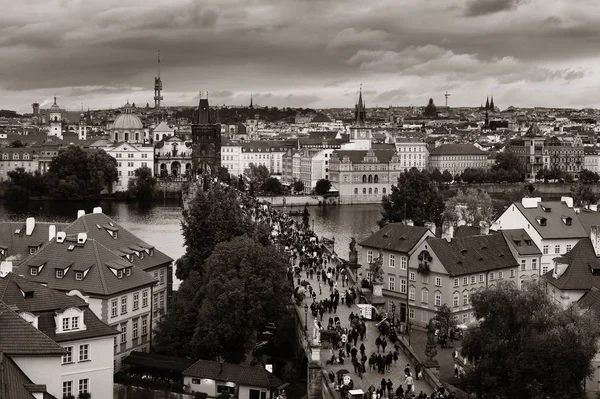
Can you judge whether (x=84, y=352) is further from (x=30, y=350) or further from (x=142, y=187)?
(x=142, y=187)

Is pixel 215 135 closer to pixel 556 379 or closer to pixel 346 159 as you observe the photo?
pixel 346 159

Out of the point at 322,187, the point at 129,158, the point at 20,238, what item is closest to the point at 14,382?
the point at 20,238

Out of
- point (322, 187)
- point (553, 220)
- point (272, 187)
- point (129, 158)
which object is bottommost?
point (272, 187)

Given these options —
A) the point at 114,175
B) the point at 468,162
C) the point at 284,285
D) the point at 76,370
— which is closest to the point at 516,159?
the point at 468,162

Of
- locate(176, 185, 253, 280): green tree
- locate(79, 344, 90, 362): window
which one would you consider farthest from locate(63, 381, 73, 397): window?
locate(176, 185, 253, 280): green tree

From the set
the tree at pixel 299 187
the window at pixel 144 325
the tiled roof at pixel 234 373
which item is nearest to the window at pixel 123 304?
the window at pixel 144 325

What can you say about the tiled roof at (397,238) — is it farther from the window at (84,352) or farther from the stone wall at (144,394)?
the window at (84,352)

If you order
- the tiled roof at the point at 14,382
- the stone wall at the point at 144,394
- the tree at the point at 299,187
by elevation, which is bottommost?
the tree at the point at 299,187
